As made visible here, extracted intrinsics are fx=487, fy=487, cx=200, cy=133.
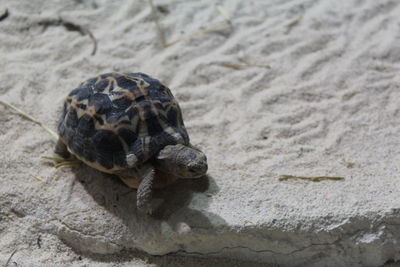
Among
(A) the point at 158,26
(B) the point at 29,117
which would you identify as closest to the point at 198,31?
(A) the point at 158,26

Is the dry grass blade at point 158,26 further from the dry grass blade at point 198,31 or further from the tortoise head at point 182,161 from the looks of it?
the tortoise head at point 182,161

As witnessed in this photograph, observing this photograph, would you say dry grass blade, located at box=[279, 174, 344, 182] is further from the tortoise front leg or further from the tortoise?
the tortoise front leg

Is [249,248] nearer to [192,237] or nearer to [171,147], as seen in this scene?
[192,237]

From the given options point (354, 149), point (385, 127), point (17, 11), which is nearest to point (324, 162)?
point (354, 149)

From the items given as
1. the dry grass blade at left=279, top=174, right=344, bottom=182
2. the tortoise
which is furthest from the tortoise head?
the dry grass blade at left=279, top=174, right=344, bottom=182

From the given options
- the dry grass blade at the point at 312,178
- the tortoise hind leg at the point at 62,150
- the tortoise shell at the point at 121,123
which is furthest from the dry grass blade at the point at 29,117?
the dry grass blade at the point at 312,178

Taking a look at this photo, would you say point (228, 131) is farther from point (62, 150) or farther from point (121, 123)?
point (62, 150)
